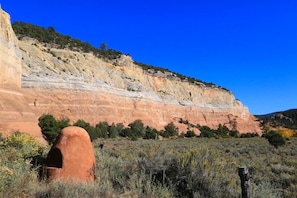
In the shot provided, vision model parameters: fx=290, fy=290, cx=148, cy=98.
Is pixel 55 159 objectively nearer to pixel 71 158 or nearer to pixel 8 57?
pixel 71 158

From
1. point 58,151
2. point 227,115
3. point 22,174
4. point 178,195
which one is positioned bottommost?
point 178,195

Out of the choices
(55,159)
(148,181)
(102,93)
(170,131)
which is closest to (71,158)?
(55,159)

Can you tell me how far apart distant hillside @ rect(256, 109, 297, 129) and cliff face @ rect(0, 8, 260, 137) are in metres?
22.1

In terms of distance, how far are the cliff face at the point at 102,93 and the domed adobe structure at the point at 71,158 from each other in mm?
22269

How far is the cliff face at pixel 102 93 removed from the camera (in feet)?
129

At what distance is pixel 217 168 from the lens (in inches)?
285

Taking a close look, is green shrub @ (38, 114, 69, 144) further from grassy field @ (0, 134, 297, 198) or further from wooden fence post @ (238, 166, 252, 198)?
wooden fence post @ (238, 166, 252, 198)

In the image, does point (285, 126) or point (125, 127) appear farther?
point (285, 126)

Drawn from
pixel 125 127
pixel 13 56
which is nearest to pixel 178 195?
pixel 13 56

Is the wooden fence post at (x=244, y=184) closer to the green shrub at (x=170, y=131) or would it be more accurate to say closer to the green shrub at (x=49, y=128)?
the green shrub at (x=49, y=128)

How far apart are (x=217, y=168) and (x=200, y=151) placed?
0.70 m

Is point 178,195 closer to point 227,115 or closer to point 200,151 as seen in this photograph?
point 200,151

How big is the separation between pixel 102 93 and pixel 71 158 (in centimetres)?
4045

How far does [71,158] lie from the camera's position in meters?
7.20
